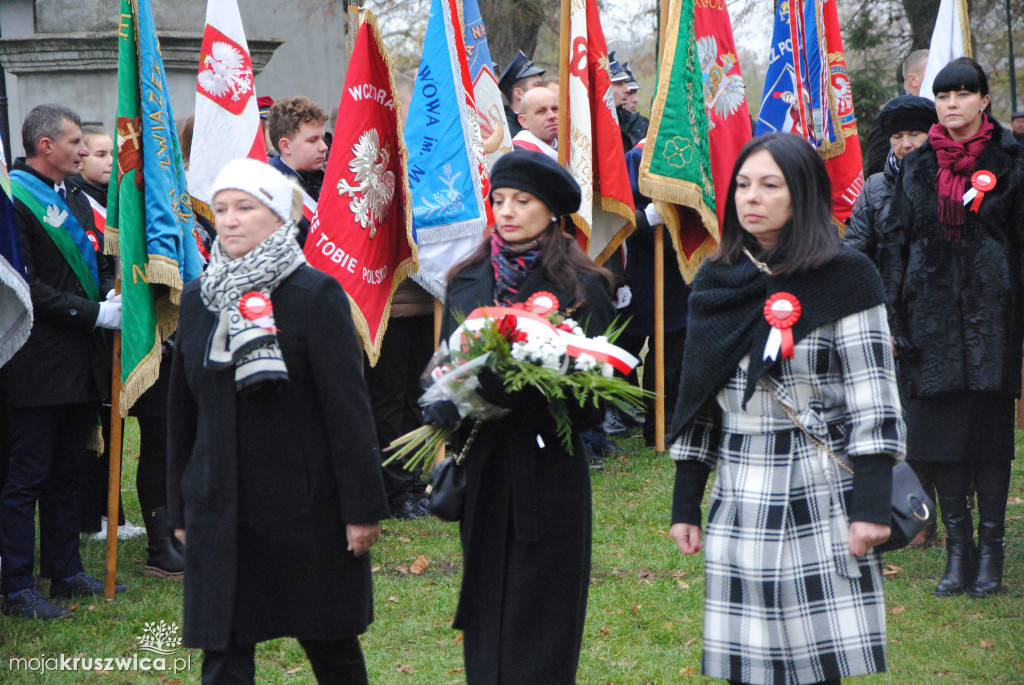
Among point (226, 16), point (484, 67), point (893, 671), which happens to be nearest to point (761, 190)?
point (893, 671)

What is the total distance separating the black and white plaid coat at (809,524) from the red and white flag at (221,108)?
4.17 m

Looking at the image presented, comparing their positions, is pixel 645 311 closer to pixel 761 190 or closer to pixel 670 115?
pixel 670 115

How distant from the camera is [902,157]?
5.83m

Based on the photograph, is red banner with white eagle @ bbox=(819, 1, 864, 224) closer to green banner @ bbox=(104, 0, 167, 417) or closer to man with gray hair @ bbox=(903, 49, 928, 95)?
man with gray hair @ bbox=(903, 49, 928, 95)

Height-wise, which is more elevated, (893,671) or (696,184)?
(696,184)

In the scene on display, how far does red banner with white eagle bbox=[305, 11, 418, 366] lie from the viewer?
6695 millimetres

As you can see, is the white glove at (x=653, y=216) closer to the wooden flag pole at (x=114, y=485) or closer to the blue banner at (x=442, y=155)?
the blue banner at (x=442, y=155)

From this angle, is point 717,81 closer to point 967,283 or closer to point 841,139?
point 841,139

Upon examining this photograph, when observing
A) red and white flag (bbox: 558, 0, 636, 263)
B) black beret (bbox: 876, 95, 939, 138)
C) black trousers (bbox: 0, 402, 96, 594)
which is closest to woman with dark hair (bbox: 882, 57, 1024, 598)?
black beret (bbox: 876, 95, 939, 138)

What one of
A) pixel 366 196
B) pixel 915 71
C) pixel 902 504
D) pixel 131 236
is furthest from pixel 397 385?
pixel 915 71

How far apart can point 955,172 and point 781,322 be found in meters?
2.69

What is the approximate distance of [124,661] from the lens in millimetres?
4910

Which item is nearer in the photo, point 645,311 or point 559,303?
point 559,303

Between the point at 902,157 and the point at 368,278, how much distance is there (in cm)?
314
